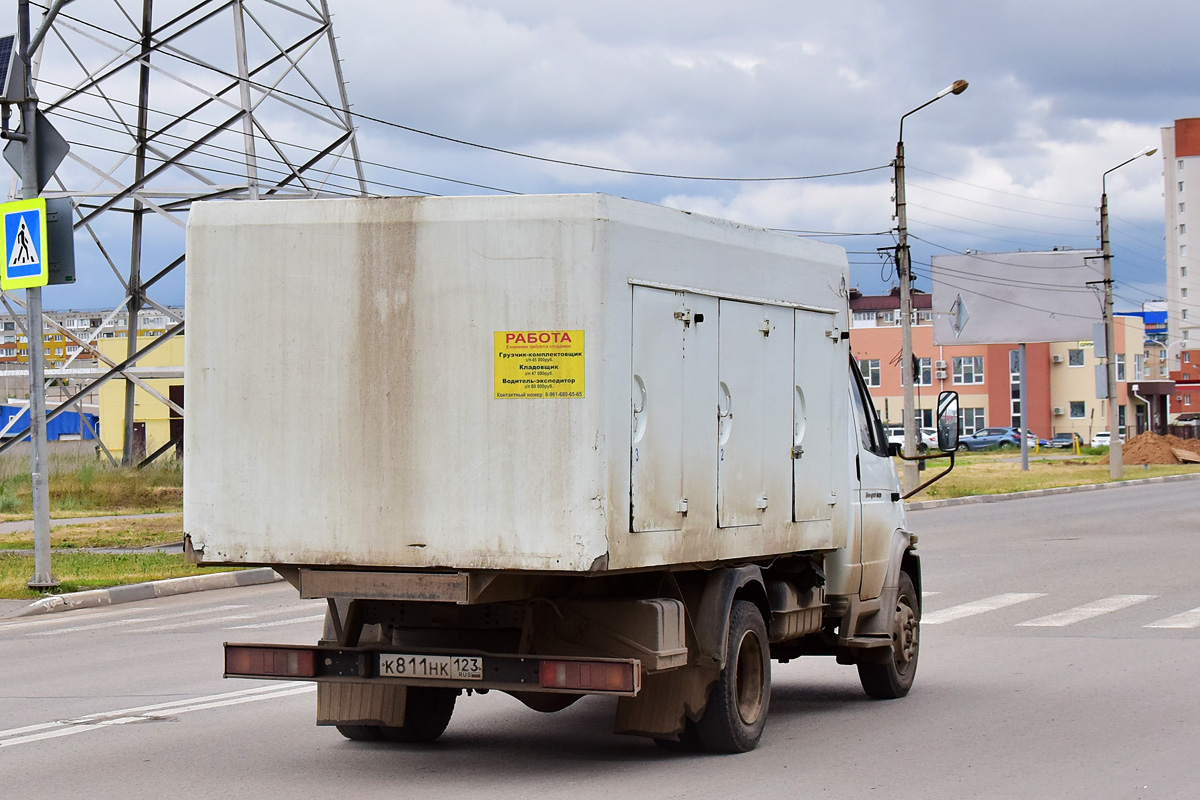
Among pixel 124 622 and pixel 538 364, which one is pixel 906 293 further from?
pixel 538 364

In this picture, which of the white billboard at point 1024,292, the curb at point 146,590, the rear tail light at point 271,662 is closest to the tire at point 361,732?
the rear tail light at point 271,662

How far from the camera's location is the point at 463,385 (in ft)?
22.8

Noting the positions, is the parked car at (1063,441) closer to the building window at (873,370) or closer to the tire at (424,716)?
the building window at (873,370)

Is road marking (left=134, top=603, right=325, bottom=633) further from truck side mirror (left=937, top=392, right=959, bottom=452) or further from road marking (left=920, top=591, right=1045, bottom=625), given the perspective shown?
truck side mirror (left=937, top=392, right=959, bottom=452)

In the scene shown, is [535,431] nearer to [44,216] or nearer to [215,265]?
[215,265]

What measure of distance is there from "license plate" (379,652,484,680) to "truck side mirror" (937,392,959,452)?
3.53m

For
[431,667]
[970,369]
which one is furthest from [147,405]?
[970,369]

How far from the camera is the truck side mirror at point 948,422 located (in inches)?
366

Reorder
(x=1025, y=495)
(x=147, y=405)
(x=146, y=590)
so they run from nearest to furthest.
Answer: (x=146, y=590) < (x=1025, y=495) < (x=147, y=405)

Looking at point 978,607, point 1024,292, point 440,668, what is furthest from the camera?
point 1024,292

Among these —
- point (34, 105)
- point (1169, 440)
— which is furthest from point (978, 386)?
point (34, 105)

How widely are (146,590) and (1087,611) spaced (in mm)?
10004

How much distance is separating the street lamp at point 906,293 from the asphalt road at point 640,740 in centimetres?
1857

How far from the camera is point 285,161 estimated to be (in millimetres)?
27672
